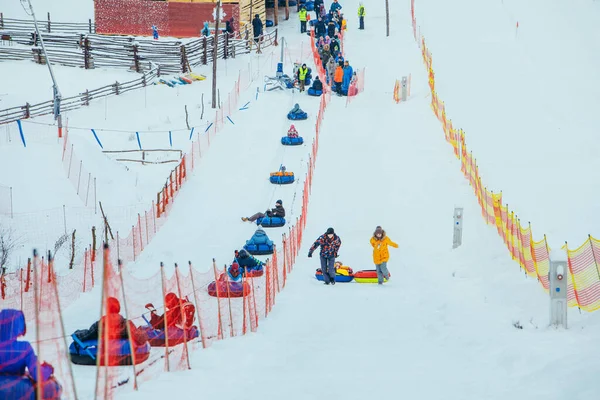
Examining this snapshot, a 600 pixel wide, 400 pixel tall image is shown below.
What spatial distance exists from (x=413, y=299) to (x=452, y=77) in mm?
25020

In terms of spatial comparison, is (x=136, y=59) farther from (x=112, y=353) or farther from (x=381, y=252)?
(x=112, y=353)

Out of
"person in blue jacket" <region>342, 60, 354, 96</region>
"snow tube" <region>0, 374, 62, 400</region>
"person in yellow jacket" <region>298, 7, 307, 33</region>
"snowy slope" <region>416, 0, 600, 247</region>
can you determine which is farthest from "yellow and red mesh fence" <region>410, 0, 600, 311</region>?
"person in yellow jacket" <region>298, 7, 307, 33</region>

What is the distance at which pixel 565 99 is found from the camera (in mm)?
35125

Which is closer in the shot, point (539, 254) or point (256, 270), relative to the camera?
point (539, 254)

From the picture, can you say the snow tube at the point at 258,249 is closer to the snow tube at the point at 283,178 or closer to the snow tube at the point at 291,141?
the snow tube at the point at 283,178

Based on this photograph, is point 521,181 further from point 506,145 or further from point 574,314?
point 574,314

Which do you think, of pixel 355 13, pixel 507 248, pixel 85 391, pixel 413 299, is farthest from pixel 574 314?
pixel 355 13

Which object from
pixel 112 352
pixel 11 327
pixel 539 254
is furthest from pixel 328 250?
pixel 11 327

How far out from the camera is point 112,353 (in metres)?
11.6

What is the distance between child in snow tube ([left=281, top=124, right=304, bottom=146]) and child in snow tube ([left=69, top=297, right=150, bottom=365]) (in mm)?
18489

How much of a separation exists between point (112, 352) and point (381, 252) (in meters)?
6.77

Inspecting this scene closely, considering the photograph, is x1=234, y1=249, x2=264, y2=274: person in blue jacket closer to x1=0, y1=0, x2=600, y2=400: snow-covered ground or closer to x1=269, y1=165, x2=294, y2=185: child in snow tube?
x1=0, y1=0, x2=600, y2=400: snow-covered ground

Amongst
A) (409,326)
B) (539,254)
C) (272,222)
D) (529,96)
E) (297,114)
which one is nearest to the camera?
(409,326)

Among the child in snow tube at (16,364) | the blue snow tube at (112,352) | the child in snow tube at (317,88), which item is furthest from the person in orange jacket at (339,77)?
the child in snow tube at (16,364)
